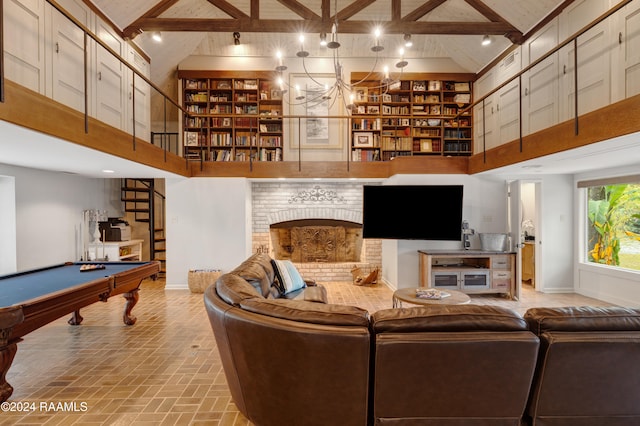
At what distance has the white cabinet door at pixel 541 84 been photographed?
15.8ft

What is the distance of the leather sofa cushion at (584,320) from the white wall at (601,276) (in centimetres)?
401

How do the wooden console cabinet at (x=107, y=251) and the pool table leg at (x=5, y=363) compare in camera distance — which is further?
the wooden console cabinet at (x=107, y=251)

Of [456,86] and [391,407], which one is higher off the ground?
[456,86]

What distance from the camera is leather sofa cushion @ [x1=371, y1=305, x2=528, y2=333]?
1620 mm

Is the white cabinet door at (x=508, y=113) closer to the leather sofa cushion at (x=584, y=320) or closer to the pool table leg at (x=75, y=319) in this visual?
the leather sofa cushion at (x=584, y=320)

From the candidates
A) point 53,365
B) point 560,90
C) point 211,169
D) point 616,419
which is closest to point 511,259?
point 560,90

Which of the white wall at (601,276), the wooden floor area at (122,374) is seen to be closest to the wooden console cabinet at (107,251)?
the wooden floor area at (122,374)

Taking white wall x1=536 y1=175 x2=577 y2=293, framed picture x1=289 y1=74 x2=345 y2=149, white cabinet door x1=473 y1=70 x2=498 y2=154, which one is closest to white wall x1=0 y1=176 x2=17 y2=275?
framed picture x1=289 y1=74 x2=345 y2=149

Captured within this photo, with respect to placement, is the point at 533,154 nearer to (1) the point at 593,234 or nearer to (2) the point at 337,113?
(1) the point at 593,234

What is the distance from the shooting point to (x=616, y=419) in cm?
171

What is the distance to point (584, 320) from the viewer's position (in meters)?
1.65

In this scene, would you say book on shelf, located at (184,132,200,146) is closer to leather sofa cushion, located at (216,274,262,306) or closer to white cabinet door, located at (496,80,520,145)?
leather sofa cushion, located at (216,274,262,306)

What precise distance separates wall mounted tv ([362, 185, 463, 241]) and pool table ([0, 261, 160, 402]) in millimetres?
3222

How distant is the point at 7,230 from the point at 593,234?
8.79 metres
